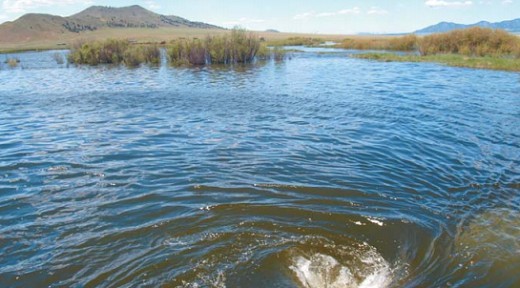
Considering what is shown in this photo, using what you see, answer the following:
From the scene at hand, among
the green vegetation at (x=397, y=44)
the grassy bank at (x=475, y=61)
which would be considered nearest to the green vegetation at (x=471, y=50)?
the grassy bank at (x=475, y=61)

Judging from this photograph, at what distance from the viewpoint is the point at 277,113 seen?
18062 mm

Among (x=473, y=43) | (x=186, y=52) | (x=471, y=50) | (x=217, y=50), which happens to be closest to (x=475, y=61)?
(x=471, y=50)

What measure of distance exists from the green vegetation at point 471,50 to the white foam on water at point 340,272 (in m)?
33.7

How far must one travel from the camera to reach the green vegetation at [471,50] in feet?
119

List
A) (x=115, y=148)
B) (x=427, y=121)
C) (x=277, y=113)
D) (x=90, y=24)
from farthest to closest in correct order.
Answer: (x=90, y=24)
(x=277, y=113)
(x=427, y=121)
(x=115, y=148)

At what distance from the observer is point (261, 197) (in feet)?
28.1

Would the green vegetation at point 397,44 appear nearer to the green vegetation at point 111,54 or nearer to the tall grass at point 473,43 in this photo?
the tall grass at point 473,43

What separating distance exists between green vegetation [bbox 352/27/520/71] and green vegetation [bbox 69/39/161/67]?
1105 inches

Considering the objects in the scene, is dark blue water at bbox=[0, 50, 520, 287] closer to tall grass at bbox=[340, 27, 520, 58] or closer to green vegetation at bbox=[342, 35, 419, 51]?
tall grass at bbox=[340, 27, 520, 58]

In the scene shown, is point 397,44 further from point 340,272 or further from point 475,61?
point 340,272

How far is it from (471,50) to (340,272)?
163 feet

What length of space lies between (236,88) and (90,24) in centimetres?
18089

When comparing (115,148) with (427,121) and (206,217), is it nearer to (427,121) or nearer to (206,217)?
(206,217)

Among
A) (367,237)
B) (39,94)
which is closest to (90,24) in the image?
(39,94)
